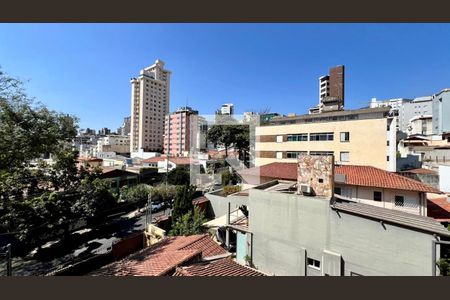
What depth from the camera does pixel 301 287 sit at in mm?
1753

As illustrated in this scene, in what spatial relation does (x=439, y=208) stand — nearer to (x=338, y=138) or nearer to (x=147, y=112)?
(x=338, y=138)

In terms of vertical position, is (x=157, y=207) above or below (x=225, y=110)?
below

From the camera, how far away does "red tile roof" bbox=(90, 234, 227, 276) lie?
384cm

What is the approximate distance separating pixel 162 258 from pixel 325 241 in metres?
3.37

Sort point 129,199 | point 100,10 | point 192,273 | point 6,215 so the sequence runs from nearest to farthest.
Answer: point 100,10, point 192,273, point 6,215, point 129,199

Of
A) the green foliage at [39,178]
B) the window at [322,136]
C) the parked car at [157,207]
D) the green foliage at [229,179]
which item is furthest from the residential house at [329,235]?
the green foliage at [229,179]

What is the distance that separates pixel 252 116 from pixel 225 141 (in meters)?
3.27

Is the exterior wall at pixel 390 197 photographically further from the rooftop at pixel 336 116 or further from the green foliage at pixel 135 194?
the green foliage at pixel 135 194

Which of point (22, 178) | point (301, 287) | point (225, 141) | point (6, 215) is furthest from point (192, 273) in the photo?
point (225, 141)

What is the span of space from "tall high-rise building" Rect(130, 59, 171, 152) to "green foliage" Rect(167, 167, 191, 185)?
94.4 ft

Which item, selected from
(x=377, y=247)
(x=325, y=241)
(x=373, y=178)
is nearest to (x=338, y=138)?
(x=373, y=178)

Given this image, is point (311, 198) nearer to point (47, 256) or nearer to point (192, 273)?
point (192, 273)

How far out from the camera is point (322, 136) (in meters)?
13.6

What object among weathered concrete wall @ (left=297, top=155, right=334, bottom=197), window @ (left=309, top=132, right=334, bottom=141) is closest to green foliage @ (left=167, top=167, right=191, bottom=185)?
window @ (left=309, top=132, right=334, bottom=141)
